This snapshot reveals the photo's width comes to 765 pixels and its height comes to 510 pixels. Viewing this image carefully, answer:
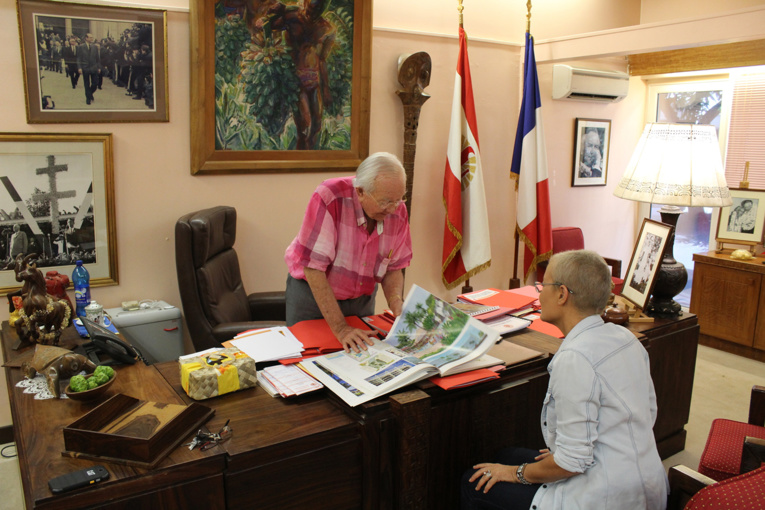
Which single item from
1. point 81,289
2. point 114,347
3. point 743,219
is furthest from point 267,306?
point 743,219

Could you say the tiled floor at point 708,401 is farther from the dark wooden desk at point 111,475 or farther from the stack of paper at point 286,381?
the stack of paper at point 286,381

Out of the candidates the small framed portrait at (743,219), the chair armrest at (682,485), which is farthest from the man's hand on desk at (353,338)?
the small framed portrait at (743,219)

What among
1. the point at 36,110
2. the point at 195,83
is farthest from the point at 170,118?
the point at 36,110

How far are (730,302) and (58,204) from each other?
4.43m

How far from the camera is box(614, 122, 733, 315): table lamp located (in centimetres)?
268

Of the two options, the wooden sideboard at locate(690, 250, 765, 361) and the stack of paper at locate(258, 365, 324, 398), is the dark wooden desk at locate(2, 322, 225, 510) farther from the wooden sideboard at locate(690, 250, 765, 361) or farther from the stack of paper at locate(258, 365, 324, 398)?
the wooden sideboard at locate(690, 250, 765, 361)

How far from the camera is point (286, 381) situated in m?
1.74

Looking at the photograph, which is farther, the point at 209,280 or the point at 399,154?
the point at 399,154

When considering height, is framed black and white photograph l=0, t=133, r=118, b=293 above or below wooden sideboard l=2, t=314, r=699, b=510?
above

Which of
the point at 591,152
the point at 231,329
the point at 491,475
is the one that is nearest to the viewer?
the point at 491,475

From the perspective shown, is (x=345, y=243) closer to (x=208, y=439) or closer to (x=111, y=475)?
(x=208, y=439)

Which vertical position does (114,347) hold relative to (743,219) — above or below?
below

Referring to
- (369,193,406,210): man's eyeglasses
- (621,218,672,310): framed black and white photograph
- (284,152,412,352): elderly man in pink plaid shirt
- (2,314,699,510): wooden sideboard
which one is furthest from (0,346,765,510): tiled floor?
(369,193,406,210): man's eyeglasses

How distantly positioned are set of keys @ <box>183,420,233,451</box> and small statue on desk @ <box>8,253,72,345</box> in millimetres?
1122
